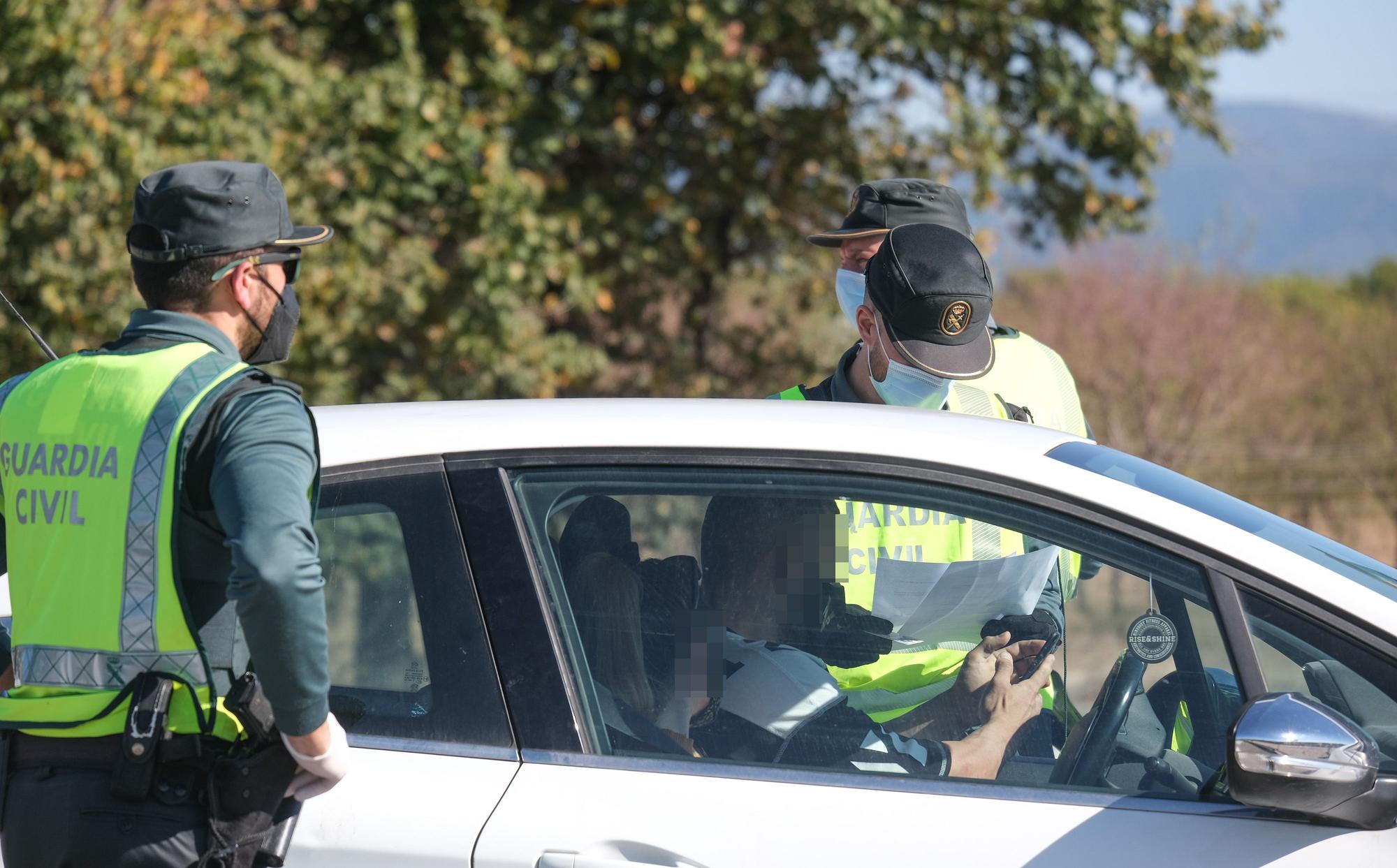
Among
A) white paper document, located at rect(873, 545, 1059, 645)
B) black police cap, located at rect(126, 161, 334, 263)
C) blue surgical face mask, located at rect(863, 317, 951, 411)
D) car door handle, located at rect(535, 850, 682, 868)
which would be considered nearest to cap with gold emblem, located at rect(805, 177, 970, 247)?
blue surgical face mask, located at rect(863, 317, 951, 411)

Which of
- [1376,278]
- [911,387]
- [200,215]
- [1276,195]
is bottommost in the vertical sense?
[1276,195]

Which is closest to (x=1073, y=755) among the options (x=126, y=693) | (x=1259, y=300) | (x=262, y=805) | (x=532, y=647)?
(x=532, y=647)

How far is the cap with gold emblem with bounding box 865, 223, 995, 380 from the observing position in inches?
112

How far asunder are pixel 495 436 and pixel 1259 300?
1305 centimetres

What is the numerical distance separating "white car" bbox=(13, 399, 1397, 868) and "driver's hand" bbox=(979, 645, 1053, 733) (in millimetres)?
54

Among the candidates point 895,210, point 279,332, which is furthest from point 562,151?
point 279,332

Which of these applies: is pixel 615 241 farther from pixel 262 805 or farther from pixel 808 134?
pixel 262 805

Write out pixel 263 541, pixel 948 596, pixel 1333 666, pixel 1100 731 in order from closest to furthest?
pixel 263 541 → pixel 1333 666 → pixel 1100 731 → pixel 948 596

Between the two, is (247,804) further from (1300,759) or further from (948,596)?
(1300,759)

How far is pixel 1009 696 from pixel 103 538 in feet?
4.45

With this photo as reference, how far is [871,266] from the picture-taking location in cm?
299

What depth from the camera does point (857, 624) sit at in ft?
6.59

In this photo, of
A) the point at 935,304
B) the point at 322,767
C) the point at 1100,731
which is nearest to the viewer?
the point at 322,767

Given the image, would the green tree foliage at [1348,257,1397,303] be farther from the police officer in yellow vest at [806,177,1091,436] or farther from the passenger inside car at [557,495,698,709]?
the passenger inside car at [557,495,698,709]
